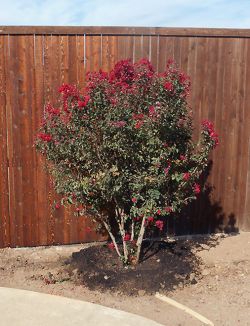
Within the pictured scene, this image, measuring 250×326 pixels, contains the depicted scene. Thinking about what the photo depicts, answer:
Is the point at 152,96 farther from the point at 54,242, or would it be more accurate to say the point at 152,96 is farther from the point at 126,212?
the point at 54,242

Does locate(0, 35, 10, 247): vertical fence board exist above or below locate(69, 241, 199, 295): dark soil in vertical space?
above

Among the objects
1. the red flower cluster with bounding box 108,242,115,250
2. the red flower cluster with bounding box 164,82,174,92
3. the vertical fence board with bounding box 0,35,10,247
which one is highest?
the red flower cluster with bounding box 164,82,174,92

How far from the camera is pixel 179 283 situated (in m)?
4.98

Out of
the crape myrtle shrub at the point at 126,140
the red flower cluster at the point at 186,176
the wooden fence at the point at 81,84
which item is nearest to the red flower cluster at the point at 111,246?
the crape myrtle shrub at the point at 126,140

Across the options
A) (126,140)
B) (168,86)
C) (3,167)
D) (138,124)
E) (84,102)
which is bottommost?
(3,167)

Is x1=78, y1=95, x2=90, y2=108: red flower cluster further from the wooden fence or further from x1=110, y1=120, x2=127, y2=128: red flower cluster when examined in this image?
the wooden fence

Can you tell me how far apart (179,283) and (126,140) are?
5.36 feet

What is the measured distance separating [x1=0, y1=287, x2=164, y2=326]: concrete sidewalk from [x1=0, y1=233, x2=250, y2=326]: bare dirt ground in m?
0.22

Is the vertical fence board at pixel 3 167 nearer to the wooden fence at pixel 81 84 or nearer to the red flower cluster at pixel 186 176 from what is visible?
the wooden fence at pixel 81 84

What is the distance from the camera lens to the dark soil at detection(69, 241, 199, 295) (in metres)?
4.90

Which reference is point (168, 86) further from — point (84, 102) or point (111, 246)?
→ point (111, 246)

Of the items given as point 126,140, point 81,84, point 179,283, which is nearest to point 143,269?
point 179,283

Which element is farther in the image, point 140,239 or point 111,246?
point 111,246

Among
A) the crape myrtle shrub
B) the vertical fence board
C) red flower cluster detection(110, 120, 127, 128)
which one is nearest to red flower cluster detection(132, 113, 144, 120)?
the crape myrtle shrub
